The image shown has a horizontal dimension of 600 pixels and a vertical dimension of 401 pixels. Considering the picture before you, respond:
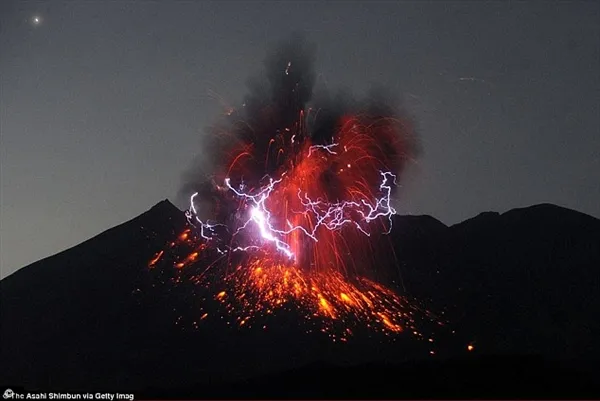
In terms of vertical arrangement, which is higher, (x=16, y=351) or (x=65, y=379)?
(x=16, y=351)

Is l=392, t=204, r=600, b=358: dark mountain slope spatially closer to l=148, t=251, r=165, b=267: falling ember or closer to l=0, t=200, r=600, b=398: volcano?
l=0, t=200, r=600, b=398: volcano

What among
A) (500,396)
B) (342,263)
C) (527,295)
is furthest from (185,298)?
(527,295)

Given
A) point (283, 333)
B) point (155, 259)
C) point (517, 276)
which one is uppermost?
point (517, 276)

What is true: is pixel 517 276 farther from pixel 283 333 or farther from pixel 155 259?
pixel 155 259

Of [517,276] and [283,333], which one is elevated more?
[517,276]

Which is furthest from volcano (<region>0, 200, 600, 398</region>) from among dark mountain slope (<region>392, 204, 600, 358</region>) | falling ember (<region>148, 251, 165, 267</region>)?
falling ember (<region>148, 251, 165, 267</region>)

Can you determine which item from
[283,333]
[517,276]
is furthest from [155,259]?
[517,276]

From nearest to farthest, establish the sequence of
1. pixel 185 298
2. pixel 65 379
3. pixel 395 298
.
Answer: pixel 65 379, pixel 185 298, pixel 395 298

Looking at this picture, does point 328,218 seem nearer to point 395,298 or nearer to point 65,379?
point 395,298
